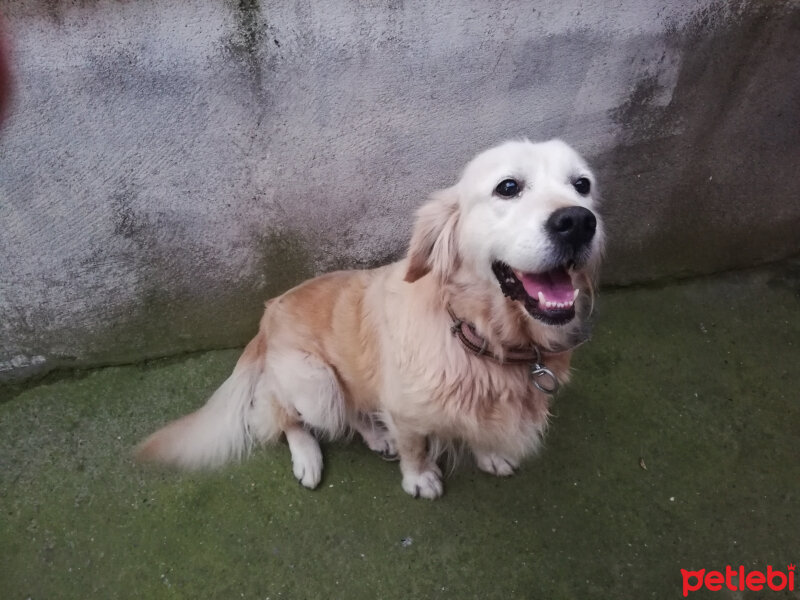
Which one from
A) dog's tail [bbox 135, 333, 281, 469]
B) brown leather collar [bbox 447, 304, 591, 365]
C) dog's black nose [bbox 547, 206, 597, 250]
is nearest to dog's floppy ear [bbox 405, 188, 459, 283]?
brown leather collar [bbox 447, 304, 591, 365]

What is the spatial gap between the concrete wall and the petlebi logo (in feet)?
4.68

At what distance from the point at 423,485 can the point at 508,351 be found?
681 millimetres

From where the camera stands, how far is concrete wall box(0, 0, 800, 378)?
65.2 inches

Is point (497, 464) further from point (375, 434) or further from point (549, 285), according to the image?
point (549, 285)

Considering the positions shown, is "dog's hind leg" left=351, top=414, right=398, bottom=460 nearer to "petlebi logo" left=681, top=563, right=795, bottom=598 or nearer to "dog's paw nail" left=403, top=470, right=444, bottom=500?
"dog's paw nail" left=403, top=470, right=444, bottom=500

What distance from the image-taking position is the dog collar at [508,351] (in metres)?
1.48

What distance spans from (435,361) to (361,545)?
2.44 feet

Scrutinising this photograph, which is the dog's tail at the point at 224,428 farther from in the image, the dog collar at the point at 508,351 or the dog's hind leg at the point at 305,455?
the dog collar at the point at 508,351

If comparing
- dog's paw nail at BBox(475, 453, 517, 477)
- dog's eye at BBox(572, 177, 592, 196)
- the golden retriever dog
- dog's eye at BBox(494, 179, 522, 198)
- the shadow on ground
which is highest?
dog's eye at BBox(494, 179, 522, 198)

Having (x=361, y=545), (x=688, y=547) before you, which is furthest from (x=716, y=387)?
(x=361, y=545)

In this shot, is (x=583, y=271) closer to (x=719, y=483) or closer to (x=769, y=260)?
(x=719, y=483)

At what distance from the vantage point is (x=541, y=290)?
1.35m

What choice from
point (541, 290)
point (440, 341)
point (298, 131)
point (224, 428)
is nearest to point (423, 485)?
point (440, 341)

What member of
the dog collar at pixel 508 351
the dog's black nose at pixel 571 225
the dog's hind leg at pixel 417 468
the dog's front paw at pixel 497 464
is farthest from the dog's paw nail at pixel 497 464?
the dog's black nose at pixel 571 225
